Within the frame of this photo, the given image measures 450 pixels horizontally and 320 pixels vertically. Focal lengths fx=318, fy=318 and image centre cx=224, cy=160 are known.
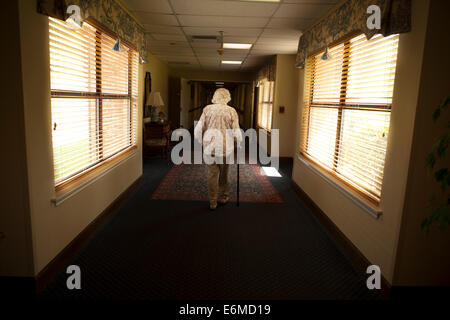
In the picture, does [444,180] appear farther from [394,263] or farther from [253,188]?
[253,188]

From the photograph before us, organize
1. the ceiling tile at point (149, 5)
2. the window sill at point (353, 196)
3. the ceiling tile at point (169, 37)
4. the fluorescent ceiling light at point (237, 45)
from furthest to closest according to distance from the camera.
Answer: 1. the fluorescent ceiling light at point (237, 45)
2. the ceiling tile at point (169, 37)
3. the ceiling tile at point (149, 5)
4. the window sill at point (353, 196)

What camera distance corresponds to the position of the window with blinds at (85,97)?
2588 millimetres

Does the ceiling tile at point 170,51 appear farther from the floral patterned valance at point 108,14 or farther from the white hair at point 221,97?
the white hair at point 221,97

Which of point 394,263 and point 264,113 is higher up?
point 264,113

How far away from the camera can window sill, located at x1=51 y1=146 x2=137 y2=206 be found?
100.0 inches

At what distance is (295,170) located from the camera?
16.8ft

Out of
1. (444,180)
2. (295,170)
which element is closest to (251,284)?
(444,180)

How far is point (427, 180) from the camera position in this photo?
2.15 m

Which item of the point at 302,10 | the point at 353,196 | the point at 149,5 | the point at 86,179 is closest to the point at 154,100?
the point at 149,5

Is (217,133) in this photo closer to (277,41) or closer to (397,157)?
(397,157)

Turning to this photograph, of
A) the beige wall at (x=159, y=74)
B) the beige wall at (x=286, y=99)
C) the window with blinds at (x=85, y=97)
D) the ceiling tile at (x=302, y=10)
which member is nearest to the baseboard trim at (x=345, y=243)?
the ceiling tile at (x=302, y=10)

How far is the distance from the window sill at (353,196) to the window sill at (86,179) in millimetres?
2458

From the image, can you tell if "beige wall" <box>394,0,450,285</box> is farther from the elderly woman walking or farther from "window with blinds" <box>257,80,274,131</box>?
"window with blinds" <box>257,80,274,131</box>
